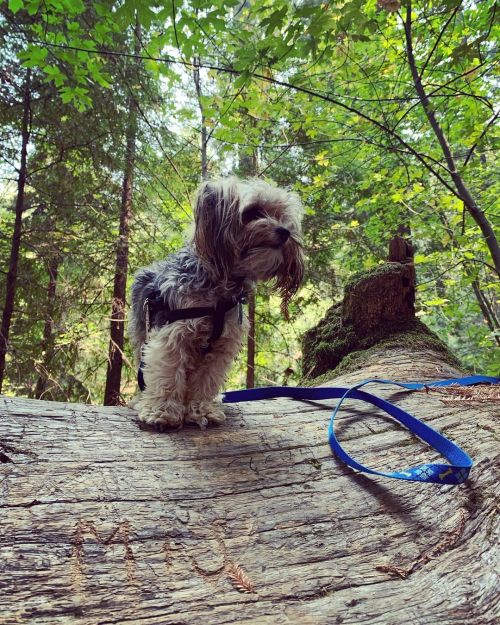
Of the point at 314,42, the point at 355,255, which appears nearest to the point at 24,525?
the point at 314,42

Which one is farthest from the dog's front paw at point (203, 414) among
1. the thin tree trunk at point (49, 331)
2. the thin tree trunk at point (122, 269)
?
the thin tree trunk at point (122, 269)

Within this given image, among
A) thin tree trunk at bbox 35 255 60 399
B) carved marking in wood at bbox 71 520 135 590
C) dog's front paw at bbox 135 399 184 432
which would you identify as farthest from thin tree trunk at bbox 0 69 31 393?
carved marking in wood at bbox 71 520 135 590

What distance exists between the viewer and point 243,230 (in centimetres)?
358

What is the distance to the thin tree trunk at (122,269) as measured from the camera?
9.27 metres

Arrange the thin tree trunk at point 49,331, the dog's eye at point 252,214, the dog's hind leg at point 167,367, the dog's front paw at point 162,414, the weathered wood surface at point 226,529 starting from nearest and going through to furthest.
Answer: the weathered wood surface at point 226,529 → the dog's front paw at point 162,414 → the dog's hind leg at point 167,367 → the dog's eye at point 252,214 → the thin tree trunk at point 49,331

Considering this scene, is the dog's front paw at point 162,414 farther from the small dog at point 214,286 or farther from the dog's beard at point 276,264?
the dog's beard at point 276,264

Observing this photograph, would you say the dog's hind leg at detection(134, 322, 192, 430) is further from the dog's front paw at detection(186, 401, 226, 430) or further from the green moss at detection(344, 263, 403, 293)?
the green moss at detection(344, 263, 403, 293)

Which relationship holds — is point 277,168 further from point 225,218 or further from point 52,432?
point 52,432

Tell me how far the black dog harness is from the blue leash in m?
0.86

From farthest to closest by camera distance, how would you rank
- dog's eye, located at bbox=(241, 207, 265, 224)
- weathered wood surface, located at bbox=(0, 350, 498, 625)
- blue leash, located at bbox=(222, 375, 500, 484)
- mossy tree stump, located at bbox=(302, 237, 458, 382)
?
mossy tree stump, located at bbox=(302, 237, 458, 382) → dog's eye, located at bbox=(241, 207, 265, 224) → blue leash, located at bbox=(222, 375, 500, 484) → weathered wood surface, located at bbox=(0, 350, 498, 625)

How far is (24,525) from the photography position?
1.76 metres

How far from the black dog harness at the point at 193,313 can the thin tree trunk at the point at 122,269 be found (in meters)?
5.43

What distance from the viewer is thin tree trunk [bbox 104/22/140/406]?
9266 mm

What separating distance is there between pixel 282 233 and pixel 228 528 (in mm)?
2344
